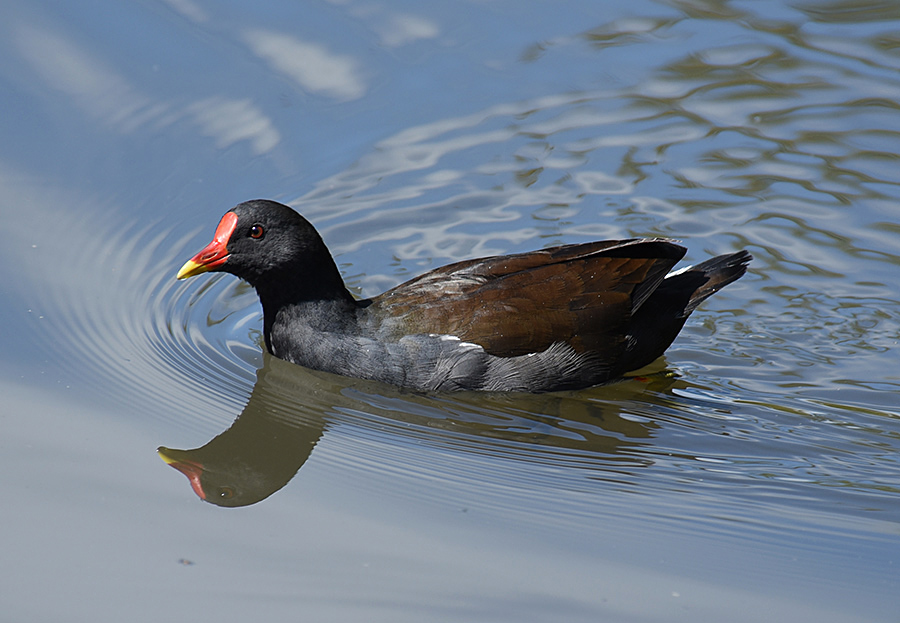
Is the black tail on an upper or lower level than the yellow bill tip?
lower

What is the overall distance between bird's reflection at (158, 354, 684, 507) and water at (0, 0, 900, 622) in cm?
2

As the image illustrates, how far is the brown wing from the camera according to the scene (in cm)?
541

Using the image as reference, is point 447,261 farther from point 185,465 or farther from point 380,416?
point 185,465

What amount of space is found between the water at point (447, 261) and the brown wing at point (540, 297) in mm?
327

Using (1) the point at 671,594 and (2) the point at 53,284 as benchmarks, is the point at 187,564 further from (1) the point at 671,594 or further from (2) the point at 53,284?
(2) the point at 53,284

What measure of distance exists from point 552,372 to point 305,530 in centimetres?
176

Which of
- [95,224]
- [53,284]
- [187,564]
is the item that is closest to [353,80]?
[95,224]

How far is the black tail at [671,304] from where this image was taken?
570 cm

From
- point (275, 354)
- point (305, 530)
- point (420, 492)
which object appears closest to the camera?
point (305, 530)

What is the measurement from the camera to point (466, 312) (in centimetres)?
542

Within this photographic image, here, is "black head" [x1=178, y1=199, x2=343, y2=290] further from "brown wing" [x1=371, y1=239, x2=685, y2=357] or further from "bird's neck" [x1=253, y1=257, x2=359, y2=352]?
"brown wing" [x1=371, y1=239, x2=685, y2=357]

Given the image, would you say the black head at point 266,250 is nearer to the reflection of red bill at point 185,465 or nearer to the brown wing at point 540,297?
the brown wing at point 540,297

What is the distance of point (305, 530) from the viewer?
4.14 m

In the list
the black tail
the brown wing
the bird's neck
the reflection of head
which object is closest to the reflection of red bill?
the reflection of head
